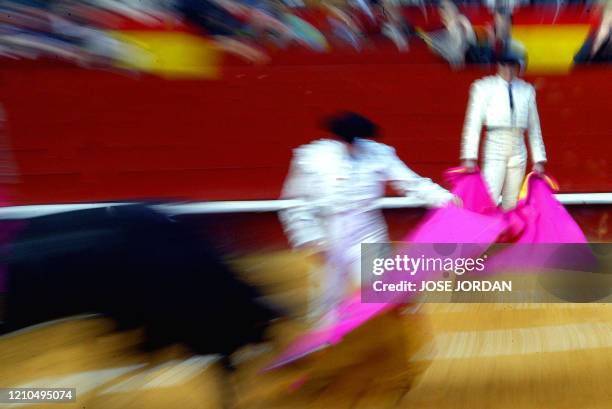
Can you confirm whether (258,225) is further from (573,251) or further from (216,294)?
(216,294)

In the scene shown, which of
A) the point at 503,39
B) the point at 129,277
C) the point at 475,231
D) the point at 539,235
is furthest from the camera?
the point at 503,39

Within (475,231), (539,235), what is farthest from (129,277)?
(539,235)

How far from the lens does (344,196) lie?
4.18m

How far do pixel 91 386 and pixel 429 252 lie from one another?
154 centimetres

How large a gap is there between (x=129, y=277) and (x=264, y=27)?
307 cm

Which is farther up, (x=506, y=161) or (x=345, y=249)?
(x=506, y=161)

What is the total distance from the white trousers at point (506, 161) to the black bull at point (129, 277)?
2.93 meters

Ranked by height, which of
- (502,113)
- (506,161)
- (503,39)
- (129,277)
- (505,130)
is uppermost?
(503,39)

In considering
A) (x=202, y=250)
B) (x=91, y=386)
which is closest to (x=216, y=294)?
(x=202, y=250)

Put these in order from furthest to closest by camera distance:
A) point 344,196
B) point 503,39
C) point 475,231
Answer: point 503,39, point 475,231, point 344,196

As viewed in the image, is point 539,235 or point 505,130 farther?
point 505,130

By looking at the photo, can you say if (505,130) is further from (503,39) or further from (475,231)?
(475,231)

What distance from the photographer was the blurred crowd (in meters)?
5.73

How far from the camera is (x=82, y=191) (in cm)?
605
